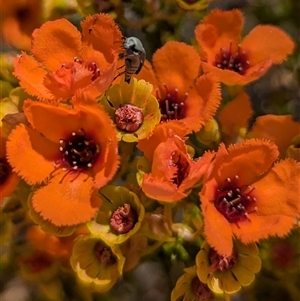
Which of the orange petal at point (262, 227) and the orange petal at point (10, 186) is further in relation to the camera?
the orange petal at point (10, 186)

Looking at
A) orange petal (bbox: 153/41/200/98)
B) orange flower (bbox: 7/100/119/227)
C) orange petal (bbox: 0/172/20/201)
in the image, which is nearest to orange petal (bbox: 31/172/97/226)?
orange flower (bbox: 7/100/119/227)

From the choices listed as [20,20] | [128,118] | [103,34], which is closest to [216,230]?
[128,118]

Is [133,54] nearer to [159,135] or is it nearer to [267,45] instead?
[159,135]

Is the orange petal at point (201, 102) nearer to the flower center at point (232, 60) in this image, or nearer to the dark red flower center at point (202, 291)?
the flower center at point (232, 60)

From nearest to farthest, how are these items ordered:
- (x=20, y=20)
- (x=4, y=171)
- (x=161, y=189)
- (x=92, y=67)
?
(x=161, y=189)
(x=92, y=67)
(x=4, y=171)
(x=20, y=20)

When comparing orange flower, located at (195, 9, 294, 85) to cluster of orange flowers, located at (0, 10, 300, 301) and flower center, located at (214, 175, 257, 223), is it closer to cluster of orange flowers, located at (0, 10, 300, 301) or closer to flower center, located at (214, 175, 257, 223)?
cluster of orange flowers, located at (0, 10, 300, 301)

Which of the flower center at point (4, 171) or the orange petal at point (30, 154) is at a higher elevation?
the orange petal at point (30, 154)

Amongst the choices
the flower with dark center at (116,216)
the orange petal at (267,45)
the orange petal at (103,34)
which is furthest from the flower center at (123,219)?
the orange petal at (267,45)
